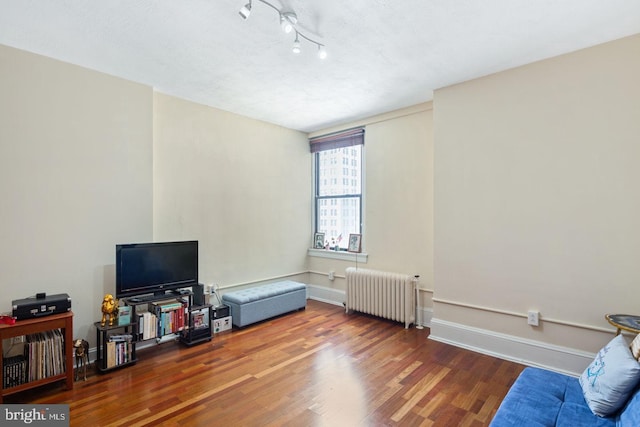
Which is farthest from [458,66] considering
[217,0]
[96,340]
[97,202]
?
[96,340]

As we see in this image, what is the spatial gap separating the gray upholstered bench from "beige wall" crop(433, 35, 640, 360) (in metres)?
1.86

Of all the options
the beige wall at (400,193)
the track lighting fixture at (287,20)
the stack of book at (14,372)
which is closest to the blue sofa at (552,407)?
the beige wall at (400,193)

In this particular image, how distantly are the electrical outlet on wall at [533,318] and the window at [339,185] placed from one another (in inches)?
91.6

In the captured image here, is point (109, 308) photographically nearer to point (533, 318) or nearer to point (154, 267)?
point (154, 267)

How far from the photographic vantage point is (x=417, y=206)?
393 centimetres

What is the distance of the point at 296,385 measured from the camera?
8.13 ft

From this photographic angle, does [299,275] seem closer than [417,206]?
No

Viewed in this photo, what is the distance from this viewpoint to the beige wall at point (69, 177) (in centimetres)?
252

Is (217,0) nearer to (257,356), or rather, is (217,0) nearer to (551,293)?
(257,356)

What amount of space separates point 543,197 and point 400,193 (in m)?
1.64

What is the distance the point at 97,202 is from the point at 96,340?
1.29 meters

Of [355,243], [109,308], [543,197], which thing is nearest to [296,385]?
[109,308]

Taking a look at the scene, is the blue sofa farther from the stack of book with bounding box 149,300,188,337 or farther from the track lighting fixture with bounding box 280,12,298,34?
the stack of book with bounding box 149,300,188,337

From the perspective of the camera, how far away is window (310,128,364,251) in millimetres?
4672
